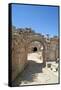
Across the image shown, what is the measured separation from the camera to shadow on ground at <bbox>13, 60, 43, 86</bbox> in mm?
3088

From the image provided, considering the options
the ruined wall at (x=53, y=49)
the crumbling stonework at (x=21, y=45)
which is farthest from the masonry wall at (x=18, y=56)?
the ruined wall at (x=53, y=49)

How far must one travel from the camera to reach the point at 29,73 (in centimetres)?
311

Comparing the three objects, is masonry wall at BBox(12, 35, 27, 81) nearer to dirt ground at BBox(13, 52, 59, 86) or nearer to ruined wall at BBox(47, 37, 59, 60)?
dirt ground at BBox(13, 52, 59, 86)

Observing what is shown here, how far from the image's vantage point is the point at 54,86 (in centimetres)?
317

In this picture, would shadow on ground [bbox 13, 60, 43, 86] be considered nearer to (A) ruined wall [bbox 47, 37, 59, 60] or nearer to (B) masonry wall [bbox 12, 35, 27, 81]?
(B) masonry wall [bbox 12, 35, 27, 81]

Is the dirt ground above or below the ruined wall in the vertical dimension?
below

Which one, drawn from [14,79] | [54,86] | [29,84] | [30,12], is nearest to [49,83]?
[54,86]

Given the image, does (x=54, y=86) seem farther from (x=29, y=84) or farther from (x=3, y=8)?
(x=3, y=8)

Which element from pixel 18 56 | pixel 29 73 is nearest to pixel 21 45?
pixel 18 56

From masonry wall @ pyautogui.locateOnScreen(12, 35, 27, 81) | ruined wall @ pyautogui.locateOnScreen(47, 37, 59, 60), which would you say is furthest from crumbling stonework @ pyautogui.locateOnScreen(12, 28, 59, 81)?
ruined wall @ pyautogui.locateOnScreen(47, 37, 59, 60)

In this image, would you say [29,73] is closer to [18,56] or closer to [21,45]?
[18,56]

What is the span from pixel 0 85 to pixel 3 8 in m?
1.00

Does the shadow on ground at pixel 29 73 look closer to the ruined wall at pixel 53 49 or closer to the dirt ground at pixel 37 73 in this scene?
the dirt ground at pixel 37 73

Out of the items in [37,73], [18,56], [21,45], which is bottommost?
[37,73]
